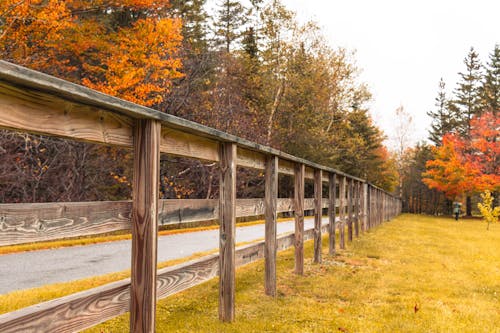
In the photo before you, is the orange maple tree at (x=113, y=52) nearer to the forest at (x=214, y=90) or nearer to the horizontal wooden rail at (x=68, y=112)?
the forest at (x=214, y=90)

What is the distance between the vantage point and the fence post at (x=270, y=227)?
5.00 metres

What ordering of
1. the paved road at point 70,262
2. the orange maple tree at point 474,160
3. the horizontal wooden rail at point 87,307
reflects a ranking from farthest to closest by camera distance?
1. the orange maple tree at point 474,160
2. the paved road at point 70,262
3. the horizontal wooden rail at point 87,307

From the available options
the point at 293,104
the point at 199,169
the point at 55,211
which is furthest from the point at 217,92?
the point at 55,211

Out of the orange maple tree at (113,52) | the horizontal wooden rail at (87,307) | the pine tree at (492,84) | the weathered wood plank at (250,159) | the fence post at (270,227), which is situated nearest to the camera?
the horizontal wooden rail at (87,307)

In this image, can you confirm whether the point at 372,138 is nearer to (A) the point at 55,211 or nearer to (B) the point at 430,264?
(B) the point at 430,264

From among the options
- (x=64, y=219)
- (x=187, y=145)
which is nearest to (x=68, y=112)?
(x=64, y=219)

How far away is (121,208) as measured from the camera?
8.39 ft

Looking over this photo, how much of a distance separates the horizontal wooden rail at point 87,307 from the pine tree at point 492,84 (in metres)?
46.4

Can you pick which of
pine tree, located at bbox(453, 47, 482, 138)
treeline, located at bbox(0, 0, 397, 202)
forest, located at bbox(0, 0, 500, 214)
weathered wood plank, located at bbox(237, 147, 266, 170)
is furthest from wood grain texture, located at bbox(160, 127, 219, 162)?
pine tree, located at bbox(453, 47, 482, 138)

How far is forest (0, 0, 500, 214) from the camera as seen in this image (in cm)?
1465

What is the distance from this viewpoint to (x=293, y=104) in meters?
27.3

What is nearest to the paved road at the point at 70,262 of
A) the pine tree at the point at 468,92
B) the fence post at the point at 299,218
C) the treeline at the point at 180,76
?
the fence post at the point at 299,218

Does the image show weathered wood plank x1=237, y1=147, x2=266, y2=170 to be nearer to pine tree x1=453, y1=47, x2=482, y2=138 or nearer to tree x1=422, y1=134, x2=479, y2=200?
tree x1=422, y1=134, x2=479, y2=200

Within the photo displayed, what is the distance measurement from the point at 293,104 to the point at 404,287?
22243mm
